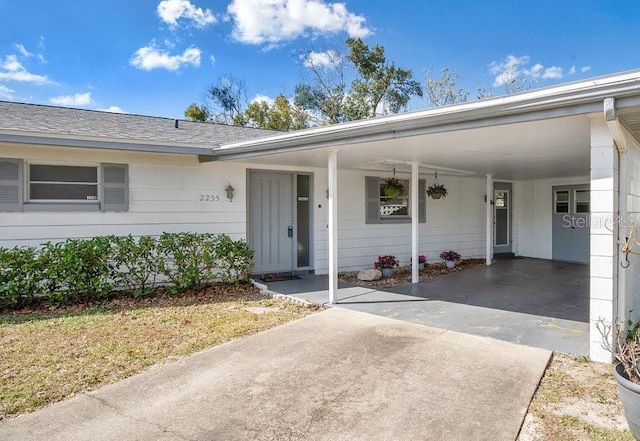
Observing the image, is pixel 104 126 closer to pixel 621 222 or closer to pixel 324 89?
pixel 621 222

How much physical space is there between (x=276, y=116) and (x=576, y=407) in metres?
24.2

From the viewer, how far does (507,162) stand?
7547 millimetres

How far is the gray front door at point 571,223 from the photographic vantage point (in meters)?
10.9

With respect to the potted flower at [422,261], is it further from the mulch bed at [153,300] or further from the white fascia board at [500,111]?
the white fascia board at [500,111]

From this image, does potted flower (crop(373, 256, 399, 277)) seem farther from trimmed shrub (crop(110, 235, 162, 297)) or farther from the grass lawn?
trimmed shrub (crop(110, 235, 162, 297))

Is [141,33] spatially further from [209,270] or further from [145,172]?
[209,270]

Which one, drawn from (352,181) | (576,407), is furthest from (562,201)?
(576,407)

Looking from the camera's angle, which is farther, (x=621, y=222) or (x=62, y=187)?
(x=62, y=187)

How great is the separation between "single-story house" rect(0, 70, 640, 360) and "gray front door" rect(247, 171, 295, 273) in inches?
0.8

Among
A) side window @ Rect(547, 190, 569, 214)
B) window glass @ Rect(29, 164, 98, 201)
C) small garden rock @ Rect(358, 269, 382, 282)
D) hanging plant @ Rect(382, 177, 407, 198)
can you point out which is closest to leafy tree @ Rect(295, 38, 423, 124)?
side window @ Rect(547, 190, 569, 214)

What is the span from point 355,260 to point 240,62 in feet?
63.2

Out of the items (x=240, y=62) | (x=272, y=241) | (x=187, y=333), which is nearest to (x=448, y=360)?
(x=187, y=333)

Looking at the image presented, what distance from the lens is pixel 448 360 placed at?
13.1 ft

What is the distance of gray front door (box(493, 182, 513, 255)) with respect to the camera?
39.4ft
